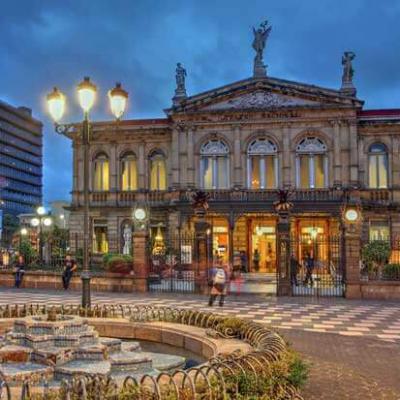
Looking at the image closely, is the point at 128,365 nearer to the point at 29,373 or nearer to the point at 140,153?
the point at 29,373

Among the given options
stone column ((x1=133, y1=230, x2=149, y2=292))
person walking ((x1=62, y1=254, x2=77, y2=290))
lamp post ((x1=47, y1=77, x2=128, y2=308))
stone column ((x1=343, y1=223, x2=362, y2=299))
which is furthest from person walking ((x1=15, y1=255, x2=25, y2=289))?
stone column ((x1=343, y1=223, x2=362, y2=299))

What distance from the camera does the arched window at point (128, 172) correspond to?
1718 inches

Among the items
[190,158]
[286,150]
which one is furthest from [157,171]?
[286,150]

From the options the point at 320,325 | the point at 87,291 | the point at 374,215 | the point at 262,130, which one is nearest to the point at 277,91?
the point at 262,130

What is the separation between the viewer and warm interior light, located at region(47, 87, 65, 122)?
14.9m

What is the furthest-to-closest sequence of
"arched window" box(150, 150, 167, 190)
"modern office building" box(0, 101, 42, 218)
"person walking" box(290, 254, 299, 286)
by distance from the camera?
1. "modern office building" box(0, 101, 42, 218)
2. "arched window" box(150, 150, 167, 190)
3. "person walking" box(290, 254, 299, 286)

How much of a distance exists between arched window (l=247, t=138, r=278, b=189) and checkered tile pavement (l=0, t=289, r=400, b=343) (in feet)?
56.2

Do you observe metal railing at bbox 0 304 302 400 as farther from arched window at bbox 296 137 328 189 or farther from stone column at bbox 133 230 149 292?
arched window at bbox 296 137 328 189

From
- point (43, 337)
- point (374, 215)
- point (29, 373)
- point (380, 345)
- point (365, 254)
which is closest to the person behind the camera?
point (29, 373)

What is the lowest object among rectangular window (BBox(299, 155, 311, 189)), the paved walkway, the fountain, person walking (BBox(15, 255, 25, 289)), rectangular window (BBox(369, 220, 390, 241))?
the paved walkway

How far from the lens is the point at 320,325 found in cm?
1644

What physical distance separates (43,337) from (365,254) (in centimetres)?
2266

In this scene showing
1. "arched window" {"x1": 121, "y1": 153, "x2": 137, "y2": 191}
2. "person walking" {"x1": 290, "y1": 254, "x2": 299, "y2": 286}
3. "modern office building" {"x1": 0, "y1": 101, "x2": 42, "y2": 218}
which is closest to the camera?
"person walking" {"x1": 290, "y1": 254, "x2": 299, "y2": 286}

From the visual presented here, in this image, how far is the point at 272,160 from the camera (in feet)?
133
